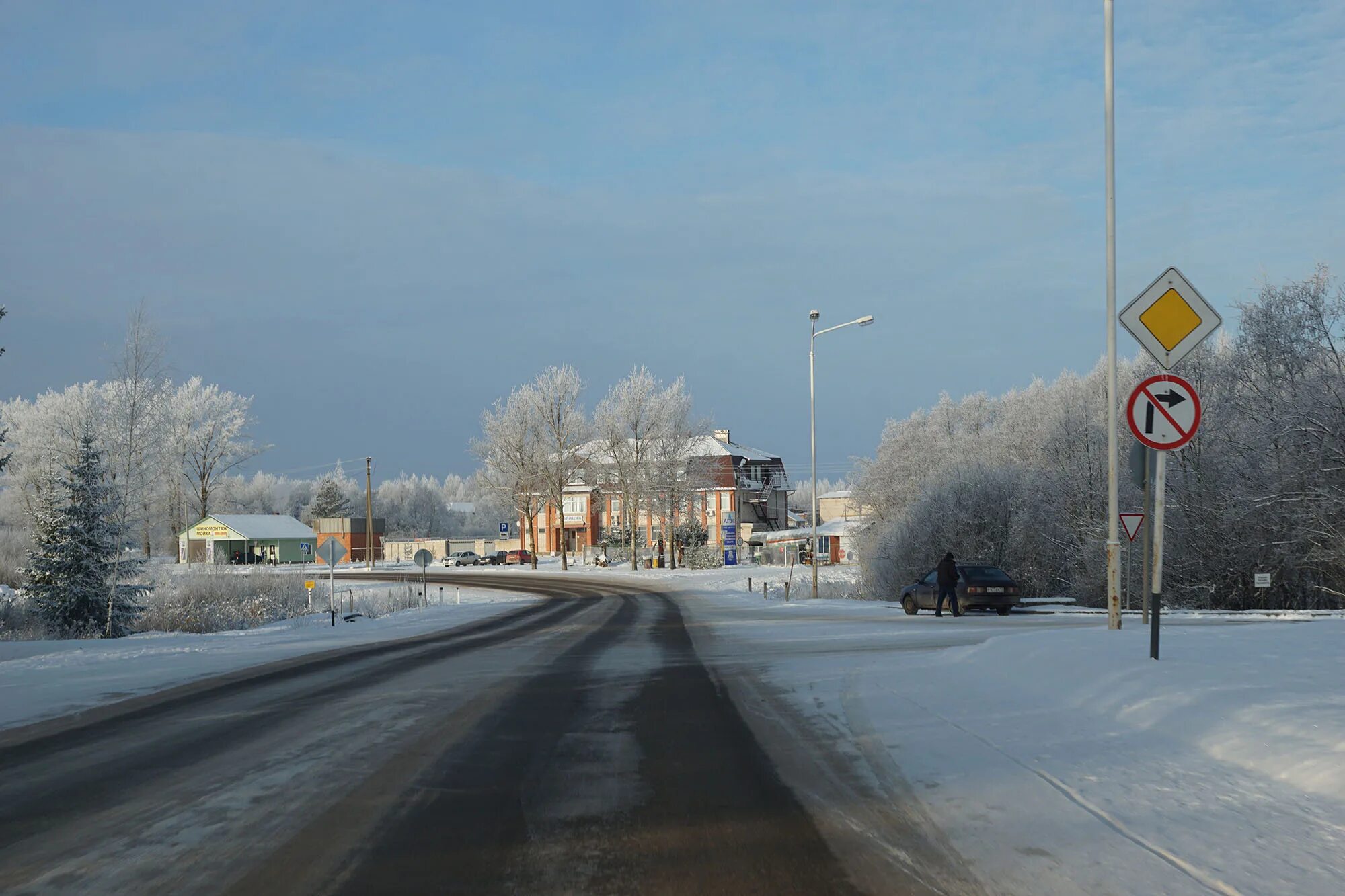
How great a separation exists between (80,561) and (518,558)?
191 feet

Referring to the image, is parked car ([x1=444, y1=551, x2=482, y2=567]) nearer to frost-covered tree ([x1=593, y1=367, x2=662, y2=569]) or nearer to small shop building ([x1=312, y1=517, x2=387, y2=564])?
small shop building ([x1=312, y1=517, x2=387, y2=564])

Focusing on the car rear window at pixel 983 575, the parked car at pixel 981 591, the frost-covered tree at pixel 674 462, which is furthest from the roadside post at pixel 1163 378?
the frost-covered tree at pixel 674 462

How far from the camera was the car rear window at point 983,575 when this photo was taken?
96.5ft

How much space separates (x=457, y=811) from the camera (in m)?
6.50

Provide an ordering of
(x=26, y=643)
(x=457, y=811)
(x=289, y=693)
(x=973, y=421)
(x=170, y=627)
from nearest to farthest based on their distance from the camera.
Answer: (x=457, y=811), (x=289, y=693), (x=26, y=643), (x=170, y=627), (x=973, y=421)

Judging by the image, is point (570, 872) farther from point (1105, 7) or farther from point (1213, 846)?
point (1105, 7)

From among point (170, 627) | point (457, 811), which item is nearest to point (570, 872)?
point (457, 811)

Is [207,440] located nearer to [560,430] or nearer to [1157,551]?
[560,430]

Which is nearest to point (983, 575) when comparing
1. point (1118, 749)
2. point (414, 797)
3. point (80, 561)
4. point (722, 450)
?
point (1118, 749)

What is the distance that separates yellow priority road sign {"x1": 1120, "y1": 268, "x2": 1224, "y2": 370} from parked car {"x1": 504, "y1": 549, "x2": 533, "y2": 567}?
7597 centimetres

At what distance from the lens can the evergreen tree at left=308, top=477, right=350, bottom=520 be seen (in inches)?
5251

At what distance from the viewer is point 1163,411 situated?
400 inches

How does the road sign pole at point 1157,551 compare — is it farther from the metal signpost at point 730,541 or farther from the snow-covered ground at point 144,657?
the metal signpost at point 730,541

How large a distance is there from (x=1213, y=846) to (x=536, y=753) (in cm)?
499
